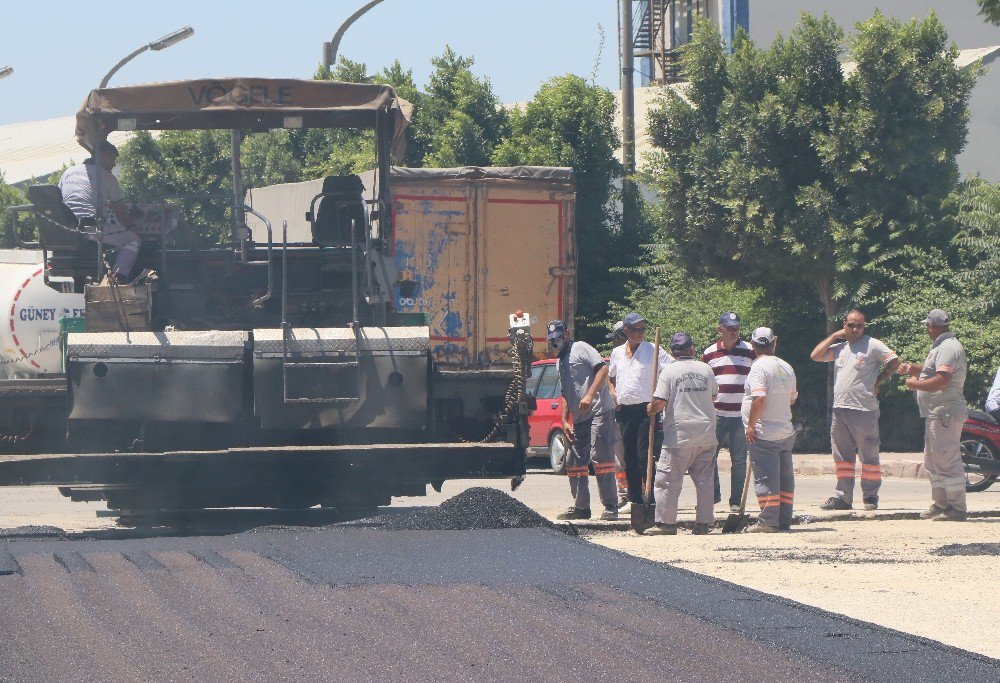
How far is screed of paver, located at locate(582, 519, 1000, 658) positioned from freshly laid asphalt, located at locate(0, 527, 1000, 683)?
781 millimetres

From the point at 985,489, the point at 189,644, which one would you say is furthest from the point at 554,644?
the point at 985,489

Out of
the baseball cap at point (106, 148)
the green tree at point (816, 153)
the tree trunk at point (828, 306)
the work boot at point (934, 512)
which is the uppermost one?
the green tree at point (816, 153)

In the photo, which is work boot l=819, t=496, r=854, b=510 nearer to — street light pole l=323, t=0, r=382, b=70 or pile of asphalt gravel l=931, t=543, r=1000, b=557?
pile of asphalt gravel l=931, t=543, r=1000, b=557

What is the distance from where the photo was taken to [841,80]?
22.0m

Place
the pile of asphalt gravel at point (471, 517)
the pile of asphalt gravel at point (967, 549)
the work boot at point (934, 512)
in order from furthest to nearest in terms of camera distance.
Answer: the work boot at point (934, 512) < the pile of asphalt gravel at point (967, 549) < the pile of asphalt gravel at point (471, 517)

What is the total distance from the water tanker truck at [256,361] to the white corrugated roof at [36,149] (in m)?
49.3

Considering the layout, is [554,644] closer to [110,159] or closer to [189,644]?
[189,644]

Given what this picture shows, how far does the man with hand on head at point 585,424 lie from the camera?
38.7 feet

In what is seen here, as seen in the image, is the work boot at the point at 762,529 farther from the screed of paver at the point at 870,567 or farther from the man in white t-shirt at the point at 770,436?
the screed of paver at the point at 870,567

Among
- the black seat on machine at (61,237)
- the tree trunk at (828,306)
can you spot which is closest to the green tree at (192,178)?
the black seat on machine at (61,237)

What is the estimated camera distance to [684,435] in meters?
10.6

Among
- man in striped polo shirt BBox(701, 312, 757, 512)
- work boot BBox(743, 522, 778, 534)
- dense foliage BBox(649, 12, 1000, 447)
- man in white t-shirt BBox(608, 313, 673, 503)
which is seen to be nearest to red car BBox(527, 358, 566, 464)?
dense foliage BBox(649, 12, 1000, 447)

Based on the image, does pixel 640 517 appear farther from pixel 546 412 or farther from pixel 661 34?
pixel 661 34

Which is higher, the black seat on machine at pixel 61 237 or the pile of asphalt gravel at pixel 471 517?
the black seat on machine at pixel 61 237
